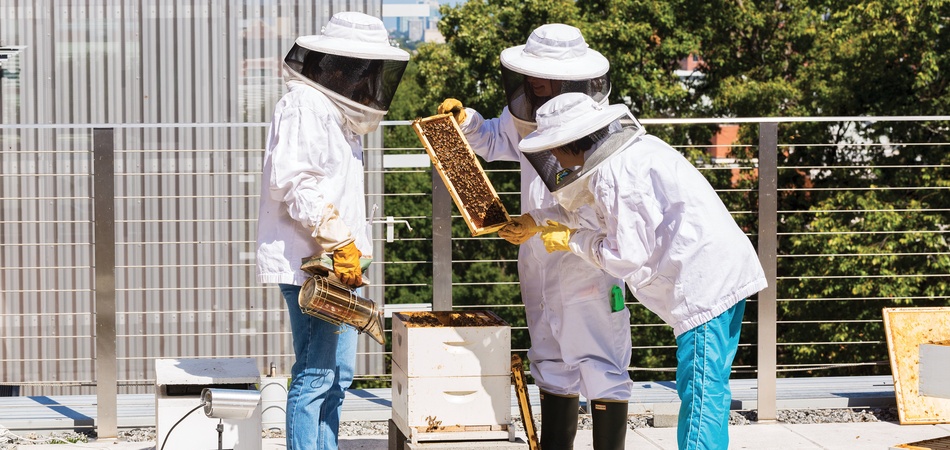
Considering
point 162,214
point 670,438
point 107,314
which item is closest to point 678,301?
point 670,438

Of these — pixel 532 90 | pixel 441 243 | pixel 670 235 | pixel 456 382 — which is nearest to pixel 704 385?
pixel 670 235

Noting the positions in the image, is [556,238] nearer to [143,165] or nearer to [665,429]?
[665,429]

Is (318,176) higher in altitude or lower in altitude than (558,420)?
higher

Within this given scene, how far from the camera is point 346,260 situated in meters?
3.34

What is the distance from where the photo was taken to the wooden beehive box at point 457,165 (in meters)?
3.70

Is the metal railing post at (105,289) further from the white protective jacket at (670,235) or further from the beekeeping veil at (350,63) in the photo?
the white protective jacket at (670,235)

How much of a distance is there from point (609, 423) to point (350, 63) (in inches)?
62.9

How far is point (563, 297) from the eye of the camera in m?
3.71

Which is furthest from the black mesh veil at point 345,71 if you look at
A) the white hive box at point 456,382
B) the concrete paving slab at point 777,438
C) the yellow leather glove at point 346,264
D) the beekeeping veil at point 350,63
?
the concrete paving slab at point 777,438

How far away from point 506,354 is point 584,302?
1.12 ft

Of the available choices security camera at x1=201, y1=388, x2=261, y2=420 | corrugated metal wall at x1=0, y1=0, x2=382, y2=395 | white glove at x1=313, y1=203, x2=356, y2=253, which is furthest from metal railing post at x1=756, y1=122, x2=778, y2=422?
corrugated metal wall at x1=0, y1=0, x2=382, y2=395

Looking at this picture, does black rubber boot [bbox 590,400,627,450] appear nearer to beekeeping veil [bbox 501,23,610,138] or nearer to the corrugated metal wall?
beekeeping veil [bbox 501,23,610,138]

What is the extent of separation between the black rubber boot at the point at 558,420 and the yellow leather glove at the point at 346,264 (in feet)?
3.19

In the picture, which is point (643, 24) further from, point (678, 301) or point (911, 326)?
point (678, 301)
